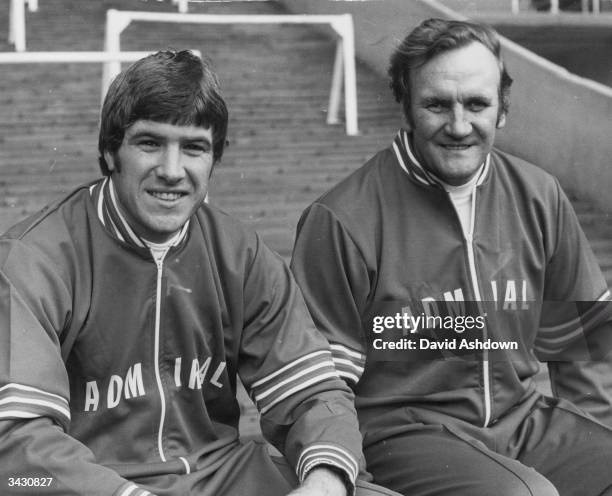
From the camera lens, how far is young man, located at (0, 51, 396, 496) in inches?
70.7

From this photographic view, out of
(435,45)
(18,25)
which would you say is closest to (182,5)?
(18,25)

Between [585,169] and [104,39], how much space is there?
1.52 metres

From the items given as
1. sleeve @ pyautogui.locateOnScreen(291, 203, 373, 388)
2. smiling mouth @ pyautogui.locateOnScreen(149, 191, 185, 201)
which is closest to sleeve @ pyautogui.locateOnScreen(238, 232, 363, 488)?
sleeve @ pyautogui.locateOnScreen(291, 203, 373, 388)

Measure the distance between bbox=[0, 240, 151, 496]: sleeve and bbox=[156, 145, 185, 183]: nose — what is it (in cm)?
27

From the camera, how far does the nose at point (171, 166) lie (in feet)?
6.03

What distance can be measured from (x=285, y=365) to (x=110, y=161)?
52cm

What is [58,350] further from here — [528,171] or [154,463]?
[528,171]

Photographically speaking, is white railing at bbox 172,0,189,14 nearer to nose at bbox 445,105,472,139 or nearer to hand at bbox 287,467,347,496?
nose at bbox 445,105,472,139

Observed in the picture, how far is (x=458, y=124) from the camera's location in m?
2.15

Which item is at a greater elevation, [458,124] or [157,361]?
[458,124]

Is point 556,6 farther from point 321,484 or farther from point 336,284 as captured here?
point 321,484

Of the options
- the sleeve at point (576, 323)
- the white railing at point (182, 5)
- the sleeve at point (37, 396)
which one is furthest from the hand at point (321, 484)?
the white railing at point (182, 5)

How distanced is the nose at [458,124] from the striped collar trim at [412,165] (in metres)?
0.11

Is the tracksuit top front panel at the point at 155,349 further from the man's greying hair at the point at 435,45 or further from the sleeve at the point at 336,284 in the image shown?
the man's greying hair at the point at 435,45
